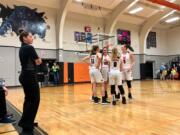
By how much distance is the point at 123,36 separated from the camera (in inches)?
776

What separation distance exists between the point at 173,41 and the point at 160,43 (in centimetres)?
142

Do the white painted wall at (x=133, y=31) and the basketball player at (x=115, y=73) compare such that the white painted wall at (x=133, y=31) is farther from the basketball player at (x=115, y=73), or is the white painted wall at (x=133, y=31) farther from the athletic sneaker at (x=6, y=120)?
the athletic sneaker at (x=6, y=120)

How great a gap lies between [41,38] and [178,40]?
1488cm

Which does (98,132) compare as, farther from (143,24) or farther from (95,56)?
(143,24)

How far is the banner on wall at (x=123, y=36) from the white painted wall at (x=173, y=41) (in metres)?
5.93

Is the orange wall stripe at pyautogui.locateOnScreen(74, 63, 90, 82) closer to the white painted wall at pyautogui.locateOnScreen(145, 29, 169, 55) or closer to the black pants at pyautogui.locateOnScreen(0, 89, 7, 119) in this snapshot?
the white painted wall at pyautogui.locateOnScreen(145, 29, 169, 55)

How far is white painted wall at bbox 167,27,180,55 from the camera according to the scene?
22.2 metres

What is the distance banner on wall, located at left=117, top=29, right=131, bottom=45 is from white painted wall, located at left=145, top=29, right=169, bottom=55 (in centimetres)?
339

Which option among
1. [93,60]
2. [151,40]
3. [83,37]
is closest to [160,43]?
[151,40]

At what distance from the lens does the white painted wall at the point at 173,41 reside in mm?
22234

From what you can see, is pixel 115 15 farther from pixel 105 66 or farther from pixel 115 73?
pixel 115 73

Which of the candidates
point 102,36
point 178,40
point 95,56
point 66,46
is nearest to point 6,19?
point 66,46

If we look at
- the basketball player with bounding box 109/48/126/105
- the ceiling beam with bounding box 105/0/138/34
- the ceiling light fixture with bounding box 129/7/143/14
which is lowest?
the basketball player with bounding box 109/48/126/105

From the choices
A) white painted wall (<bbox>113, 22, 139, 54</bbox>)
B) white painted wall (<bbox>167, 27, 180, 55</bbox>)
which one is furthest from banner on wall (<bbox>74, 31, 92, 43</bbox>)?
white painted wall (<bbox>167, 27, 180, 55</bbox>)
